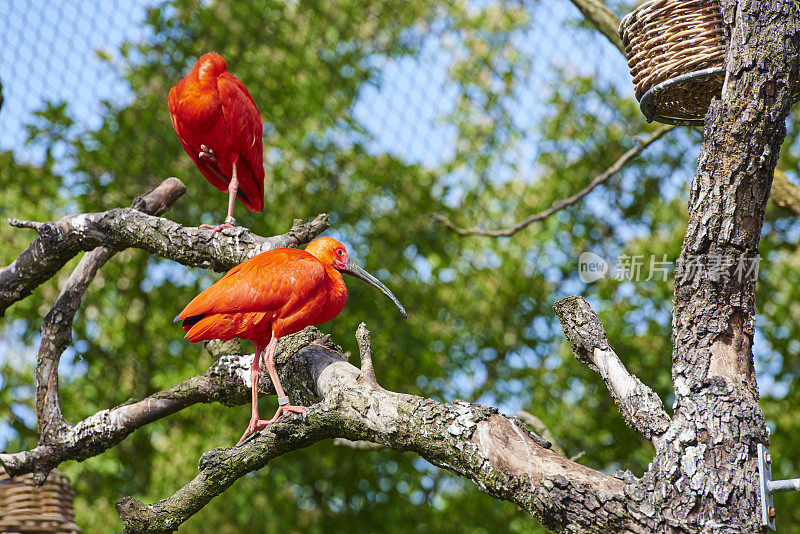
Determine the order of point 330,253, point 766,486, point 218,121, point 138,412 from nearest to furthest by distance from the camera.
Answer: point 766,486 → point 330,253 → point 138,412 → point 218,121

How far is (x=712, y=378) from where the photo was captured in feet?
3.89

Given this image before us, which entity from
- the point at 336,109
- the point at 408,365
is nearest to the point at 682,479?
the point at 408,365

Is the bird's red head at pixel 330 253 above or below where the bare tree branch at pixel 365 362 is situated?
above

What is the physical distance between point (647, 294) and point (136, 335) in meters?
2.53

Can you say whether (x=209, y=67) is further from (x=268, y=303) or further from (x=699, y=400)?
(x=699, y=400)

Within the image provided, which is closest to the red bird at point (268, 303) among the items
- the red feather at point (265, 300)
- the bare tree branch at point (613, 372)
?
the red feather at point (265, 300)

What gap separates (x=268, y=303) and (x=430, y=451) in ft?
1.64

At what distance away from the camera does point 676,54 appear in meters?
1.38

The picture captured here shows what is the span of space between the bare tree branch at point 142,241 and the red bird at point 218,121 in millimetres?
216

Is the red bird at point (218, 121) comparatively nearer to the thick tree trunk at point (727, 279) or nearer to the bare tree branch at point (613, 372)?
the bare tree branch at point (613, 372)

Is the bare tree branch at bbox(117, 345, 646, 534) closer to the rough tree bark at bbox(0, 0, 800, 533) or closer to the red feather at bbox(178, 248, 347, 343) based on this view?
the rough tree bark at bbox(0, 0, 800, 533)

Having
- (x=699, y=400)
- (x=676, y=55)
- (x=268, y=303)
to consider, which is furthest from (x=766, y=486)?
(x=268, y=303)

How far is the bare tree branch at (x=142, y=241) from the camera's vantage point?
2084mm

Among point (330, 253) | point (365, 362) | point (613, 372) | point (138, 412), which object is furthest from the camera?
point (138, 412)
